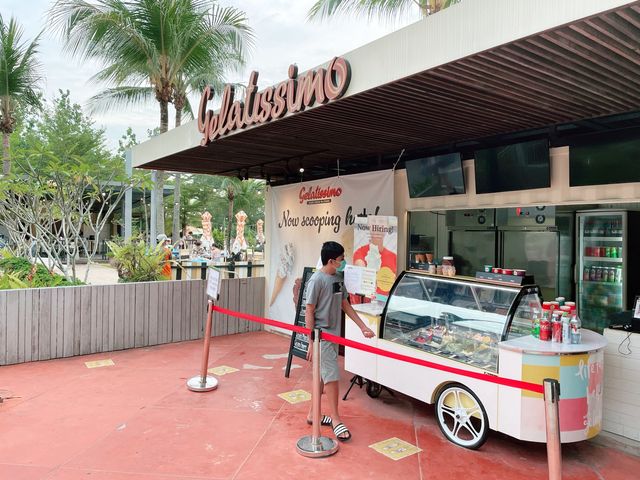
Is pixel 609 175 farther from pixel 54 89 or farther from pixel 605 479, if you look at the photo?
pixel 54 89

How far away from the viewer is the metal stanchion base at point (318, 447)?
3.93 metres

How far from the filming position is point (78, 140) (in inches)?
910

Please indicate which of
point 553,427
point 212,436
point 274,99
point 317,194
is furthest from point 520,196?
point 212,436

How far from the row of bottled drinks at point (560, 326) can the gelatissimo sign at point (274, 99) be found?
2716mm

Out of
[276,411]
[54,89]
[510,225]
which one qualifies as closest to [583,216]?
[510,225]

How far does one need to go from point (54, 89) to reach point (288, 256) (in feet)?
115

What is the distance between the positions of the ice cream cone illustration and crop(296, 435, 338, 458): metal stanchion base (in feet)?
15.9

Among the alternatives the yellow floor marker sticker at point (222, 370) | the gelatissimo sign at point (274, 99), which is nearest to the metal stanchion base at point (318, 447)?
the yellow floor marker sticker at point (222, 370)

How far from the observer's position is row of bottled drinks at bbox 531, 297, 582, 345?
13.0 ft

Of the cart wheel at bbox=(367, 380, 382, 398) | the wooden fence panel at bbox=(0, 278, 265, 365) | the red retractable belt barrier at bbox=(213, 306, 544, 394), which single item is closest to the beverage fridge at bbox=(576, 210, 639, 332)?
the cart wheel at bbox=(367, 380, 382, 398)

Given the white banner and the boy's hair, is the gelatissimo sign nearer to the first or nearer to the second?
the boy's hair

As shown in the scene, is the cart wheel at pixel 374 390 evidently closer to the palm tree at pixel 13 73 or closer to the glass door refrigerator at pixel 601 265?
the glass door refrigerator at pixel 601 265

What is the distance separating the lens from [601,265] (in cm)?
609

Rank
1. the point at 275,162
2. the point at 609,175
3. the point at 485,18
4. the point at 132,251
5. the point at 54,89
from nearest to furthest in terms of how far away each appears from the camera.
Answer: the point at 485,18, the point at 609,175, the point at 275,162, the point at 132,251, the point at 54,89
